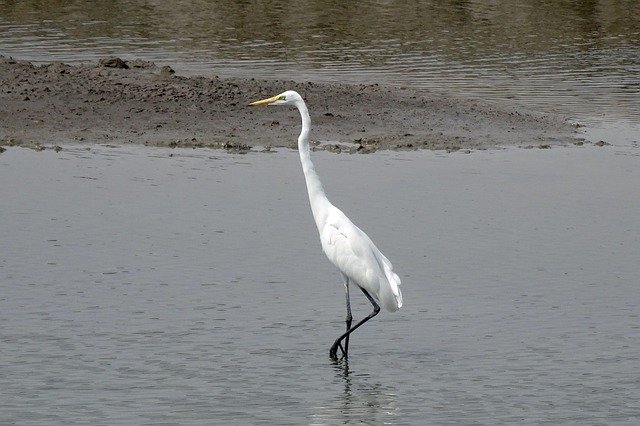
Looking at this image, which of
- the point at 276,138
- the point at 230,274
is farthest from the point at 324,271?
the point at 276,138

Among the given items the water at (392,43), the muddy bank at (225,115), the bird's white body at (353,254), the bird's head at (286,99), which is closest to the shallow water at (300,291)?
the bird's white body at (353,254)

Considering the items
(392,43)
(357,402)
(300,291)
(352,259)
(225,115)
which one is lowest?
(392,43)

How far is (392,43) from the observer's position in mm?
25000

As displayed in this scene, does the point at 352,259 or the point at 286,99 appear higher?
the point at 286,99

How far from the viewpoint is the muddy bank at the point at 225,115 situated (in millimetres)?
15875

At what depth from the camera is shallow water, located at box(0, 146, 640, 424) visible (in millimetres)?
7836

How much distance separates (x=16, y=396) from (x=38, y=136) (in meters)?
8.35

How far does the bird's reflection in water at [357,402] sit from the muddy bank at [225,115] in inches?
288

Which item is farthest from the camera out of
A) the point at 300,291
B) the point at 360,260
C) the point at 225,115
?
the point at 225,115

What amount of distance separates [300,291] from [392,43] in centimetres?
1544

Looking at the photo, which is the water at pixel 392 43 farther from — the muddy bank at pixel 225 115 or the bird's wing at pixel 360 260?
the bird's wing at pixel 360 260

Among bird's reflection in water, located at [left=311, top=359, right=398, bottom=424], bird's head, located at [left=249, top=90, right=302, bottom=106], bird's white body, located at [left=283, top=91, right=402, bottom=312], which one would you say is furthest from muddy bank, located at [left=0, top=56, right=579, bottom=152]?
bird's reflection in water, located at [left=311, top=359, right=398, bottom=424]

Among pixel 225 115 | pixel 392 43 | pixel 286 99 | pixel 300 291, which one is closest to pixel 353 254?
pixel 300 291

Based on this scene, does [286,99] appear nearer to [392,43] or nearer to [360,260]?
[360,260]
